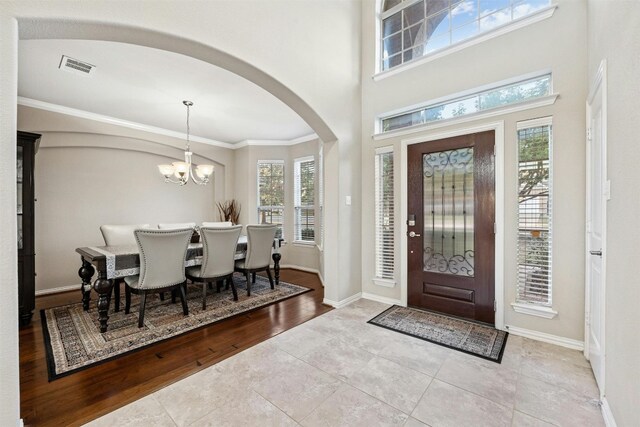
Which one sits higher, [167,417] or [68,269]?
[68,269]

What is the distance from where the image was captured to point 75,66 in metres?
2.98

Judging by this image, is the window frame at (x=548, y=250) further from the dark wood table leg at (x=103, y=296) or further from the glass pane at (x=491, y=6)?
the dark wood table leg at (x=103, y=296)

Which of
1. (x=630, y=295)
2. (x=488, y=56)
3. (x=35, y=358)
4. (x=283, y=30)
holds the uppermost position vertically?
(x=283, y=30)

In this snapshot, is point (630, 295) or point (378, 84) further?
point (378, 84)

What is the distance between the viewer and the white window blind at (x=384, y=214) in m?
3.58

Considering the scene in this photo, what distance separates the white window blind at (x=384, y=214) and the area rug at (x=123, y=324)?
1329mm

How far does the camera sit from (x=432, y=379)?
1.97 metres

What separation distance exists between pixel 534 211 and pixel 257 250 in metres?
3.35

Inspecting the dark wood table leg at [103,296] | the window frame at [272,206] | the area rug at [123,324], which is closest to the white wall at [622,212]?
the area rug at [123,324]

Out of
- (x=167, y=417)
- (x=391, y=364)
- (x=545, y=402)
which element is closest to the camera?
(x=167, y=417)

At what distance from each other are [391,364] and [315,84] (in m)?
2.92

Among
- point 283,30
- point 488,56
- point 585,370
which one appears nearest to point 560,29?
point 488,56

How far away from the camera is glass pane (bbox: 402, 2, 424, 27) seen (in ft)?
11.5

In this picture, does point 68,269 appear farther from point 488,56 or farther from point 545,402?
point 488,56
